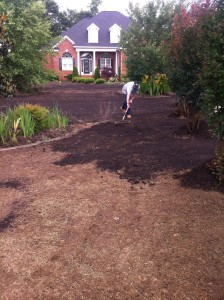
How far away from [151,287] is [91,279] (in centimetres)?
51

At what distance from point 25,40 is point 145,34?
21.8ft

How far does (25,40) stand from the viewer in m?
17.9

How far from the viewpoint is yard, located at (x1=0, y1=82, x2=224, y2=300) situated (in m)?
2.78

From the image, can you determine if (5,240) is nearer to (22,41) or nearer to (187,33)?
(187,33)

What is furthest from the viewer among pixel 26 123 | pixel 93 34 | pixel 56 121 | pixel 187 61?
pixel 93 34

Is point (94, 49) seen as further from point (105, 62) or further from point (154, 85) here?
point (154, 85)

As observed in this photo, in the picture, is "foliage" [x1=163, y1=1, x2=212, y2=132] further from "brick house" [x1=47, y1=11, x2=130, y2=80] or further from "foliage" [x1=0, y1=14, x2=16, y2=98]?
"brick house" [x1=47, y1=11, x2=130, y2=80]

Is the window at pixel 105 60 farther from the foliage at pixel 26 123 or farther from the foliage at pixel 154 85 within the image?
the foliage at pixel 26 123

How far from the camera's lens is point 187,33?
728cm

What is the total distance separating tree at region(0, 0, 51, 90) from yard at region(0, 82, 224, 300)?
12390mm

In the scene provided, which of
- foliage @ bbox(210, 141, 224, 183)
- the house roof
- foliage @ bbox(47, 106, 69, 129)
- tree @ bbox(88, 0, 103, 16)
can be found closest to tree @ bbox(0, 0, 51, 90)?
foliage @ bbox(47, 106, 69, 129)

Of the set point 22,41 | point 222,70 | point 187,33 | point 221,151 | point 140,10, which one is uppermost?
point 140,10

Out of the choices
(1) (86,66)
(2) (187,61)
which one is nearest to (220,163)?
(2) (187,61)

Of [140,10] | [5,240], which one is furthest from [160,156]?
[140,10]
